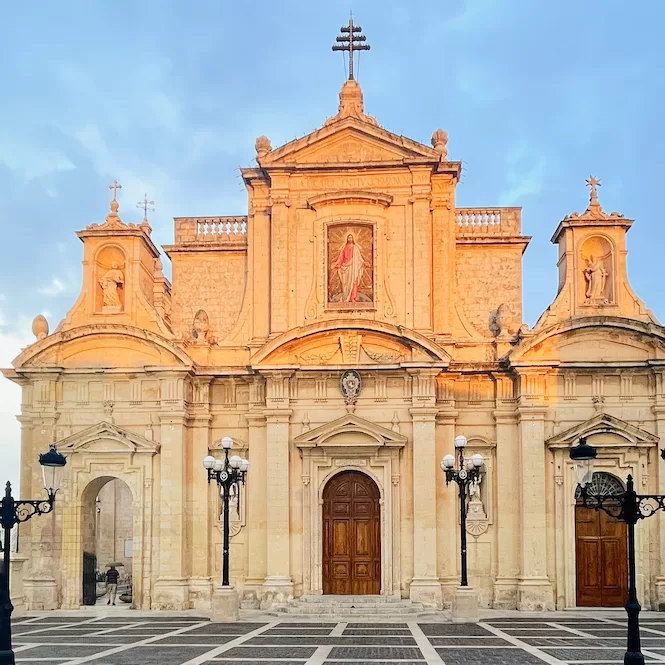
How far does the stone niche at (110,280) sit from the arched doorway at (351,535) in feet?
28.8

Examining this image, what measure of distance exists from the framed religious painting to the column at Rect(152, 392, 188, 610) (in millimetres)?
5671

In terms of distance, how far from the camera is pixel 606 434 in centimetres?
3172

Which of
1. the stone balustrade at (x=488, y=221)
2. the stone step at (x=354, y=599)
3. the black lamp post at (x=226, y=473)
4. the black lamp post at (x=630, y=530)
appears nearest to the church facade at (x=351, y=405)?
the stone step at (x=354, y=599)

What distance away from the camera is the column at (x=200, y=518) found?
32.2 meters

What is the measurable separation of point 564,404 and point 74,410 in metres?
14.9

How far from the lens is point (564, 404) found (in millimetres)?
32219

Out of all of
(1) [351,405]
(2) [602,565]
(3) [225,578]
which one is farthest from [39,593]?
(2) [602,565]

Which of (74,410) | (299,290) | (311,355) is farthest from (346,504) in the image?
(74,410)

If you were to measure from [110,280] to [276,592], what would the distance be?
10.9 meters

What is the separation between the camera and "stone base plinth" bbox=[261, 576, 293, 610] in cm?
3120

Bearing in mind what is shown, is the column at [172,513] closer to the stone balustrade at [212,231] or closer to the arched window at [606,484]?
the stone balustrade at [212,231]

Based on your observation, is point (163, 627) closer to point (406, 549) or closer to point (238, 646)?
point (238, 646)

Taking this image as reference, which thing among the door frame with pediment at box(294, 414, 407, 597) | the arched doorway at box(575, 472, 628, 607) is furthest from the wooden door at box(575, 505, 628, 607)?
the door frame with pediment at box(294, 414, 407, 597)

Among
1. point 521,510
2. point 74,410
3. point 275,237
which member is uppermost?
point 275,237
